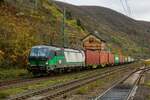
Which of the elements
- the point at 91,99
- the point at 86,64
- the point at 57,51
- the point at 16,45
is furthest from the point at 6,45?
the point at 91,99

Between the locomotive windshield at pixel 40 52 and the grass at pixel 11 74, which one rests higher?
the locomotive windshield at pixel 40 52

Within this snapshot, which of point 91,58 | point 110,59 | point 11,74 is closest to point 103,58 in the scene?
point 110,59

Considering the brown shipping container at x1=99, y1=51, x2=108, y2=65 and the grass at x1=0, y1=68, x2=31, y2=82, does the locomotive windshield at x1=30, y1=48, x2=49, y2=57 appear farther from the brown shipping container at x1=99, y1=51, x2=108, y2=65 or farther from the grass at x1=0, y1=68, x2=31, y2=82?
the brown shipping container at x1=99, y1=51, x2=108, y2=65

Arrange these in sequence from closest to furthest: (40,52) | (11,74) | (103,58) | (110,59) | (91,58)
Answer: (11,74), (40,52), (91,58), (103,58), (110,59)

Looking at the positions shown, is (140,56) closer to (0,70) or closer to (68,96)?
(0,70)

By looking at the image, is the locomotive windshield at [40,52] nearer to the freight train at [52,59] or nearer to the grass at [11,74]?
the freight train at [52,59]

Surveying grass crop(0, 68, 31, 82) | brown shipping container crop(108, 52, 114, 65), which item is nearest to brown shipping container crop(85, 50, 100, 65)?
brown shipping container crop(108, 52, 114, 65)

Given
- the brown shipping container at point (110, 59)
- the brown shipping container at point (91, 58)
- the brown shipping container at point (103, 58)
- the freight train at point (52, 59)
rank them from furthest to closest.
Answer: the brown shipping container at point (110, 59) → the brown shipping container at point (103, 58) → the brown shipping container at point (91, 58) → the freight train at point (52, 59)

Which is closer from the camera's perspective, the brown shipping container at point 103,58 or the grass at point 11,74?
the grass at point 11,74

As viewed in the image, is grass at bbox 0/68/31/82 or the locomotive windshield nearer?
grass at bbox 0/68/31/82

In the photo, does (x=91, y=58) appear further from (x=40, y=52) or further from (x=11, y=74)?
(x=11, y=74)

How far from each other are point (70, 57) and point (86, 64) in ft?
45.3

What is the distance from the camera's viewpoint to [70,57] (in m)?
52.9

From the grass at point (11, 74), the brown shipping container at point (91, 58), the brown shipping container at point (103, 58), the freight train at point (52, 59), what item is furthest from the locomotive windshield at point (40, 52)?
the brown shipping container at point (103, 58)
